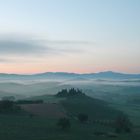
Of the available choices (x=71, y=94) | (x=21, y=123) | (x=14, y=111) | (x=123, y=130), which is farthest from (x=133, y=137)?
(x=71, y=94)

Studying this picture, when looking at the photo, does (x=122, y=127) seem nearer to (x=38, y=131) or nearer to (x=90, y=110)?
(x=38, y=131)

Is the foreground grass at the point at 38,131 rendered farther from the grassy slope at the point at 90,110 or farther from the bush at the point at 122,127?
the grassy slope at the point at 90,110

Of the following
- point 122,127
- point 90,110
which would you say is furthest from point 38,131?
point 90,110

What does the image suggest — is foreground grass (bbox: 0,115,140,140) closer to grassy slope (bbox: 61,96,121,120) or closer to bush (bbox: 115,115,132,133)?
bush (bbox: 115,115,132,133)

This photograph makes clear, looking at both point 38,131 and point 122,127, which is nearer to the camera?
point 38,131

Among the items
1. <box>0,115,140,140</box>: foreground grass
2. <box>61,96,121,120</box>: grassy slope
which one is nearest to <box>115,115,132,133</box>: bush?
<box>0,115,140,140</box>: foreground grass

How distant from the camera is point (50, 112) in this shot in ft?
387

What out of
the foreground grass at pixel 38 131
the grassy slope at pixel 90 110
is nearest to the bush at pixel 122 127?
the foreground grass at pixel 38 131

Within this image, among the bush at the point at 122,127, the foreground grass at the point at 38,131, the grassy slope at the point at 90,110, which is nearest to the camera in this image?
the foreground grass at the point at 38,131

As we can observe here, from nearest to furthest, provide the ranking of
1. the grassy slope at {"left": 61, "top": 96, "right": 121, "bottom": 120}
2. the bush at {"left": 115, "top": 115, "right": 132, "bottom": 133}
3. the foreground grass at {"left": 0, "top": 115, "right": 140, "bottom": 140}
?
1. the foreground grass at {"left": 0, "top": 115, "right": 140, "bottom": 140}
2. the bush at {"left": 115, "top": 115, "right": 132, "bottom": 133}
3. the grassy slope at {"left": 61, "top": 96, "right": 121, "bottom": 120}

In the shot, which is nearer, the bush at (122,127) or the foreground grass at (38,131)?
the foreground grass at (38,131)

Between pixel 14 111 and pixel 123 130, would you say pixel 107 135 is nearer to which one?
pixel 123 130

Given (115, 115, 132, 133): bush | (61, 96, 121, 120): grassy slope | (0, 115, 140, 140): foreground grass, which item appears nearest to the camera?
(0, 115, 140, 140): foreground grass

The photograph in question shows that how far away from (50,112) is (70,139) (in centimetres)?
4614
